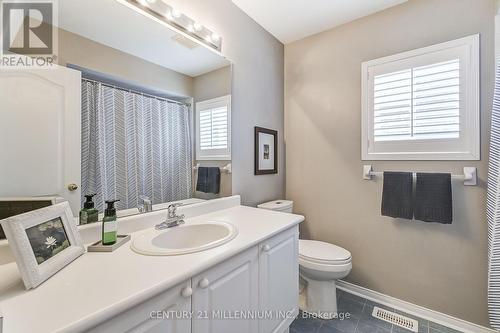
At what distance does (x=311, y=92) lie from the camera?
219 centimetres

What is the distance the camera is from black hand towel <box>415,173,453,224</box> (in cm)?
150

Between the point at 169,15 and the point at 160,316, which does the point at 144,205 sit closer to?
the point at 160,316

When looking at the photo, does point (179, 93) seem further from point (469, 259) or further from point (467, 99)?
point (469, 259)

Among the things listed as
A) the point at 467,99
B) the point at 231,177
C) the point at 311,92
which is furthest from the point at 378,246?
the point at 311,92

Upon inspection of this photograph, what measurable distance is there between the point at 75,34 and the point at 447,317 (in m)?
2.83

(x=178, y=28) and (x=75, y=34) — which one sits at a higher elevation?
(x=178, y=28)

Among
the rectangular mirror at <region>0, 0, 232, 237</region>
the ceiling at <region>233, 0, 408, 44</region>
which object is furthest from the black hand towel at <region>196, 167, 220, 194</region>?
the ceiling at <region>233, 0, 408, 44</region>

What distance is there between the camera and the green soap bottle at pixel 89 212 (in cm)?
100

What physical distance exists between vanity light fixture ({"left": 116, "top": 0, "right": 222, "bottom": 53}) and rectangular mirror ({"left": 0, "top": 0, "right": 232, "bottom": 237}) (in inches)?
0.8

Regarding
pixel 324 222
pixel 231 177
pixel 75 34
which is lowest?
pixel 324 222

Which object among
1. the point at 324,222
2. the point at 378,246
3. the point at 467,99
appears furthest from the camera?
the point at 324,222

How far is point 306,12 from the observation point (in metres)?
1.86

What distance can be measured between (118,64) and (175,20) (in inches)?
19.2

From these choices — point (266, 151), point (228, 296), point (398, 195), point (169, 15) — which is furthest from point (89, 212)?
point (398, 195)
